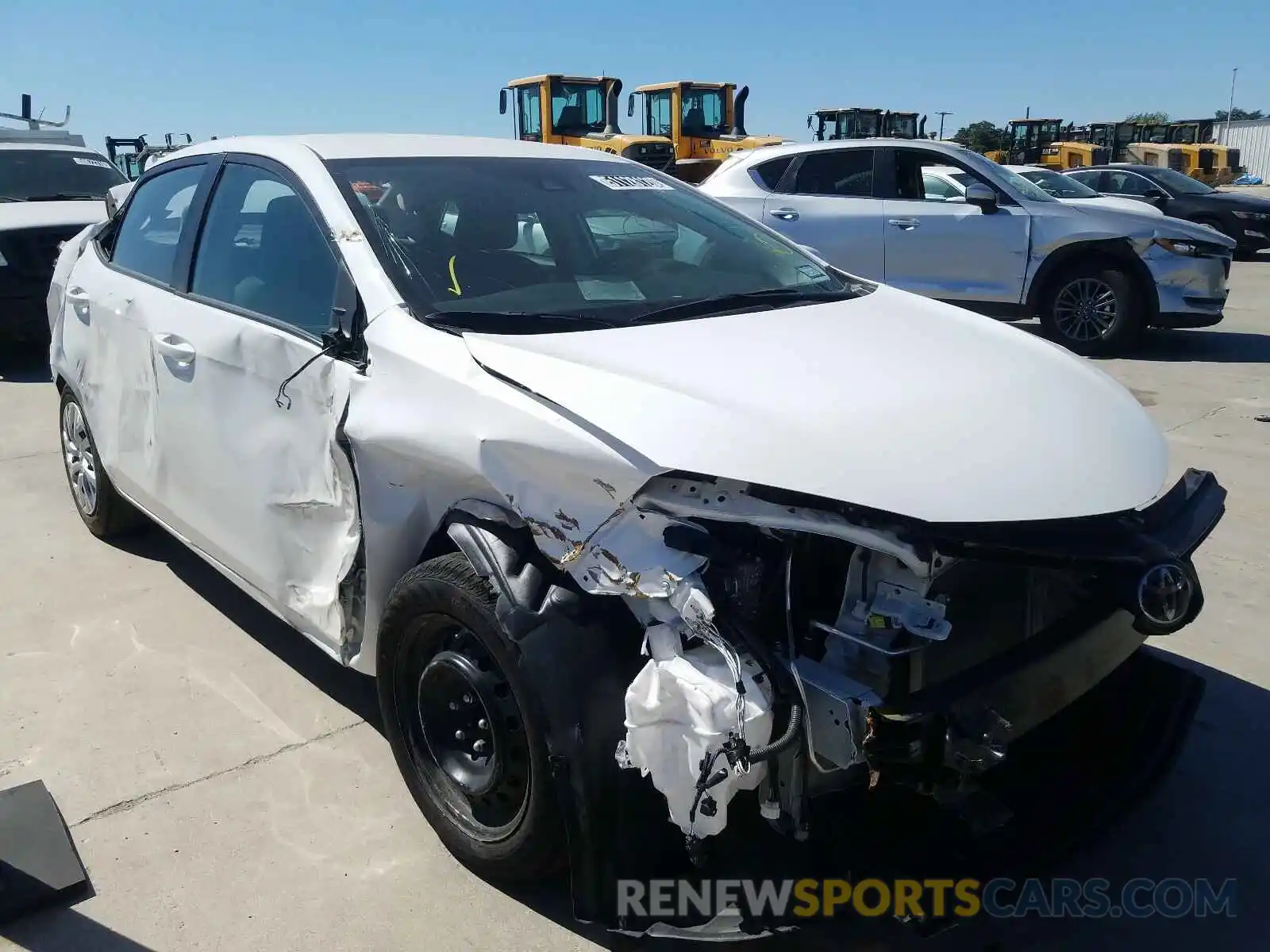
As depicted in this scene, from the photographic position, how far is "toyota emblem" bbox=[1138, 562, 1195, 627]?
6.64 feet

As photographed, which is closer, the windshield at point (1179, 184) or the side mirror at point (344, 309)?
the side mirror at point (344, 309)

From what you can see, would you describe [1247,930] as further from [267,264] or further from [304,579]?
[267,264]

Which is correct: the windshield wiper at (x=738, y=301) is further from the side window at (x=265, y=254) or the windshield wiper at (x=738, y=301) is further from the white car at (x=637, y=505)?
the side window at (x=265, y=254)

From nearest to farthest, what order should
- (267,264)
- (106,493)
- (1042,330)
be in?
(267,264) → (106,493) → (1042,330)

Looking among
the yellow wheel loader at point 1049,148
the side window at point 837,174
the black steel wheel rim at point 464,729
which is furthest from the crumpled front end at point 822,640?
the yellow wheel loader at point 1049,148

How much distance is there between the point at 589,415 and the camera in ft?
6.83

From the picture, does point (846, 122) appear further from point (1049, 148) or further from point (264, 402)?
point (264, 402)

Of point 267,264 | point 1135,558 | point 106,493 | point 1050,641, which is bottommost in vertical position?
point 106,493

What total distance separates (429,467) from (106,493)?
9.48 feet

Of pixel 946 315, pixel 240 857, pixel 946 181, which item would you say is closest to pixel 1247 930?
pixel 946 315

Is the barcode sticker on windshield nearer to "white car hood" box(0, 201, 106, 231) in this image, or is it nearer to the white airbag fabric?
the white airbag fabric

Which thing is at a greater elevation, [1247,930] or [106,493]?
[106,493]

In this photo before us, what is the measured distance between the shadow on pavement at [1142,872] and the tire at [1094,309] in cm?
667

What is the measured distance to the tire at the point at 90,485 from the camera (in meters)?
4.58
